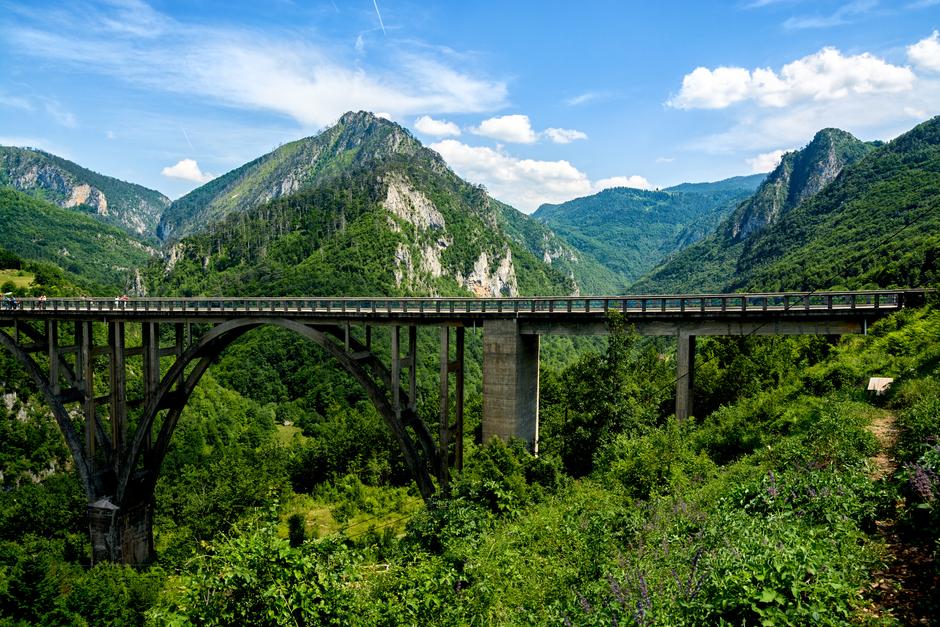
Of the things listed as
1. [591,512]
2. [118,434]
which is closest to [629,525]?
[591,512]

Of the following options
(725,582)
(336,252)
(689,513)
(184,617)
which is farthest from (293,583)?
(336,252)

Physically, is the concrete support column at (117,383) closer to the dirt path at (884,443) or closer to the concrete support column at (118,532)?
the concrete support column at (118,532)

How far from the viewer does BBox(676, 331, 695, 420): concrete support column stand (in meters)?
22.2

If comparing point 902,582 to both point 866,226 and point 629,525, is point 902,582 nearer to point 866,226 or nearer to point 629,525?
point 629,525

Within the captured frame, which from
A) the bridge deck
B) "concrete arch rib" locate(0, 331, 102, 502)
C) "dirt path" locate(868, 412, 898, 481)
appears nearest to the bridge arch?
"concrete arch rib" locate(0, 331, 102, 502)

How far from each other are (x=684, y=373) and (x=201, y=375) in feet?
81.9

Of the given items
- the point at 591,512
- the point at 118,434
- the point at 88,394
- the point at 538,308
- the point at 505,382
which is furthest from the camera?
the point at 118,434

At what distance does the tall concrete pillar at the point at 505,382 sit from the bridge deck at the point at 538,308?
82cm

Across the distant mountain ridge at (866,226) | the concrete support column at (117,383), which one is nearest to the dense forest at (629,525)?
the concrete support column at (117,383)

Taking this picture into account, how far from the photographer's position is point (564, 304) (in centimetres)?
2448

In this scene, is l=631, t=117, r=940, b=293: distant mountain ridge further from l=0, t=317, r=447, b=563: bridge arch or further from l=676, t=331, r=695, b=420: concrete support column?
l=0, t=317, r=447, b=563: bridge arch

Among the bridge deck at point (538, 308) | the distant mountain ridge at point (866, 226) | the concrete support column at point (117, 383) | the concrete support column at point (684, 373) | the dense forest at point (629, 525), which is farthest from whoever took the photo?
the distant mountain ridge at point (866, 226)

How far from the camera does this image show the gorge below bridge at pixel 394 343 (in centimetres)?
2180

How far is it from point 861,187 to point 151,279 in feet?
Result: 773
